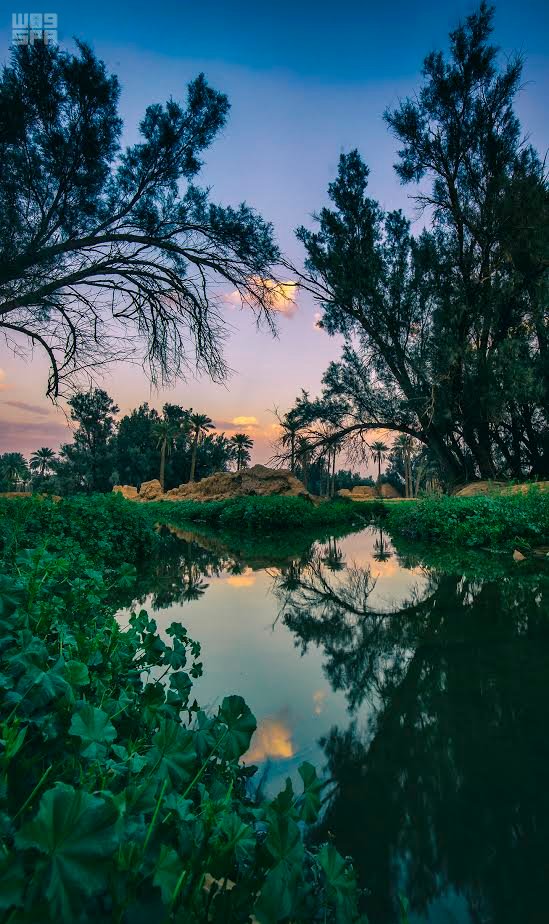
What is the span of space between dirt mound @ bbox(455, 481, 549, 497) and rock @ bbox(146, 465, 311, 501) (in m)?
11.2

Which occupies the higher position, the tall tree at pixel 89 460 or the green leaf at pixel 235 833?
the tall tree at pixel 89 460

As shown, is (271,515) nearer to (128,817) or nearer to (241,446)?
(128,817)

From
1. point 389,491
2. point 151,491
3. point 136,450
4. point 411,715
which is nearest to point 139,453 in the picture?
point 136,450

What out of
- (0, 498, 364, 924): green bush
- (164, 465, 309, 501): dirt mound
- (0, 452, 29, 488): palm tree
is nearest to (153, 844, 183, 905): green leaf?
(0, 498, 364, 924): green bush

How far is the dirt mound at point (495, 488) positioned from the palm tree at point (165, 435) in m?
46.2

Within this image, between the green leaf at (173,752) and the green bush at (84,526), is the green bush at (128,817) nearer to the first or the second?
the green leaf at (173,752)

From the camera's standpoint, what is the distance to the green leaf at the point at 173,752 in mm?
1343

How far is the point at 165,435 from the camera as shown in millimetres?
61094

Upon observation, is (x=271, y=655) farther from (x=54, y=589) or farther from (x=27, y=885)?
(x=27, y=885)

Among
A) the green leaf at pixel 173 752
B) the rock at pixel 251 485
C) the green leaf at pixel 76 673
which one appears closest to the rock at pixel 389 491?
the rock at pixel 251 485

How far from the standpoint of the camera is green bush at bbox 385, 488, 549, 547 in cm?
1086

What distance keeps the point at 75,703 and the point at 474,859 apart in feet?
5.18

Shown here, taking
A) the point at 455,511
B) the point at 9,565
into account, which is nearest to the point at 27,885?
the point at 9,565

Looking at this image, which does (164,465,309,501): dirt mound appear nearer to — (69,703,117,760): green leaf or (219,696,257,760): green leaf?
(219,696,257,760): green leaf
